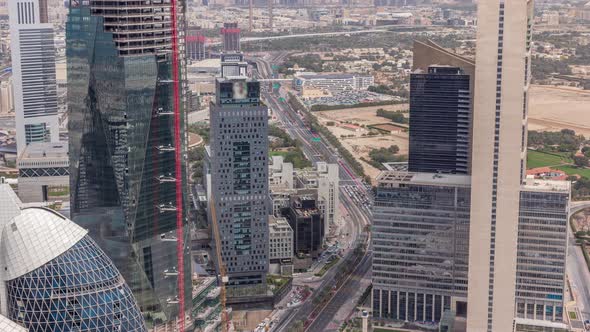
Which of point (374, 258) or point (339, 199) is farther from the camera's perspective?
point (339, 199)

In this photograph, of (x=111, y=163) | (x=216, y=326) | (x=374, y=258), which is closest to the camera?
(x=111, y=163)

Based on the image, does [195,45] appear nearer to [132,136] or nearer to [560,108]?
[560,108]

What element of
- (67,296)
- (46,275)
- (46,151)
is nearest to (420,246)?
(67,296)

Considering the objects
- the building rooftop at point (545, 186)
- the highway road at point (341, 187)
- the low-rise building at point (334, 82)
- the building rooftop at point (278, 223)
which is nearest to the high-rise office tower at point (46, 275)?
the highway road at point (341, 187)

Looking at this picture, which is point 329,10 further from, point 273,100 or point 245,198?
point 245,198

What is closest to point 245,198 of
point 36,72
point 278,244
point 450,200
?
point 278,244

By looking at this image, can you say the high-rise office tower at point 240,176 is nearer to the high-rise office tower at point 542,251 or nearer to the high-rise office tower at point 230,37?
the high-rise office tower at point 542,251
